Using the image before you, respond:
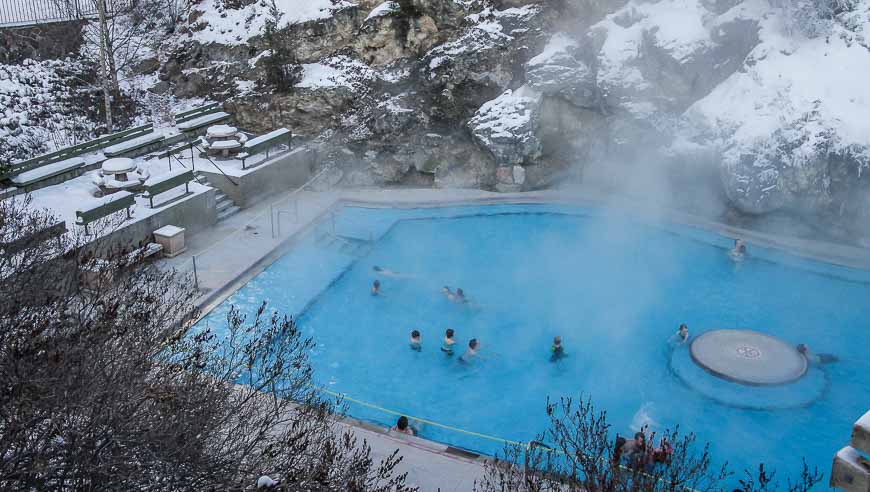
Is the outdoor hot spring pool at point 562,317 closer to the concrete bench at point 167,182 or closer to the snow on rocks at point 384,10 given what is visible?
the concrete bench at point 167,182

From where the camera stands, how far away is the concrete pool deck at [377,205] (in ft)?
43.1

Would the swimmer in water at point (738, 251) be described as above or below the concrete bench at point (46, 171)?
below

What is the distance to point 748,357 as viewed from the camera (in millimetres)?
17016

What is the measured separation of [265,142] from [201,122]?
2999mm

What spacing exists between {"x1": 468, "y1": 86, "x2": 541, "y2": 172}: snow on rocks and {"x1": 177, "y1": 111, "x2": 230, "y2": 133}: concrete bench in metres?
8.89

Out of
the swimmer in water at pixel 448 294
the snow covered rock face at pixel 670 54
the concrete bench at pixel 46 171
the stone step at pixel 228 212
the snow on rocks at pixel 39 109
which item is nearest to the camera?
the swimmer in water at pixel 448 294

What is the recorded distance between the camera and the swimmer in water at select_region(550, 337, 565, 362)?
55.1 feet

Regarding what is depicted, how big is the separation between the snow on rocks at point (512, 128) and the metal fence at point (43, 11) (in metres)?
13.8

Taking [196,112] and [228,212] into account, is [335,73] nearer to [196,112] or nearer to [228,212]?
[196,112]

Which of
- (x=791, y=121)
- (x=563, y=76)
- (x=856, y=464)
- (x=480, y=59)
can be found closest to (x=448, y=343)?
(x=856, y=464)

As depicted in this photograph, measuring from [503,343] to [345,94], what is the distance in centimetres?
1276

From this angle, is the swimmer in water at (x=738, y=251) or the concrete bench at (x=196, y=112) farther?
the concrete bench at (x=196, y=112)

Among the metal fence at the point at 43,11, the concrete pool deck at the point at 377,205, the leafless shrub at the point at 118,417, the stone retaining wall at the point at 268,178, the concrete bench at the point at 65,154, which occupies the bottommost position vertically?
the concrete pool deck at the point at 377,205

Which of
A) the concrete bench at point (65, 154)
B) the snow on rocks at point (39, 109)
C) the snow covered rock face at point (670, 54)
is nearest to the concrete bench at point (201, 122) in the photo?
the concrete bench at point (65, 154)
